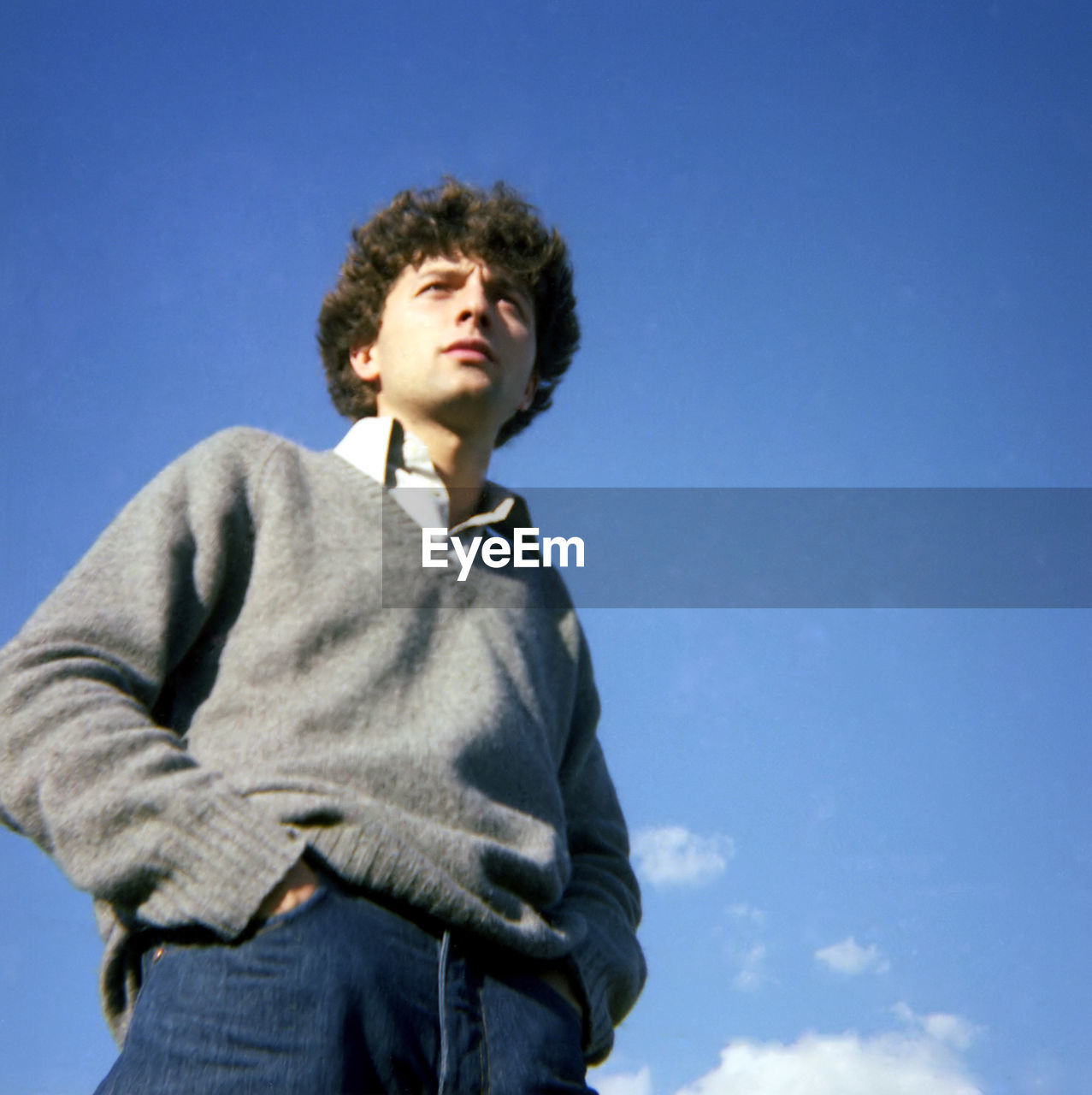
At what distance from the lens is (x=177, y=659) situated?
7.79ft

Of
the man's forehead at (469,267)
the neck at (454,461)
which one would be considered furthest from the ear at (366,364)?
the neck at (454,461)

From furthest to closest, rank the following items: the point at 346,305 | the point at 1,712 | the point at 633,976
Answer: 1. the point at 346,305
2. the point at 633,976
3. the point at 1,712

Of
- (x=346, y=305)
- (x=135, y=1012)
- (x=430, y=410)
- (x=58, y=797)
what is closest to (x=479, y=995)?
(x=135, y=1012)

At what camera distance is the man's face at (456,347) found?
304 centimetres

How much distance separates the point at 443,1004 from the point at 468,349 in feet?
5.30

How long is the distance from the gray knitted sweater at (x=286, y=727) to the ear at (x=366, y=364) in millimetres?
719

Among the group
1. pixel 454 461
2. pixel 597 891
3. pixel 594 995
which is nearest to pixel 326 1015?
pixel 594 995

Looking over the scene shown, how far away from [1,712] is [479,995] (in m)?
0.98

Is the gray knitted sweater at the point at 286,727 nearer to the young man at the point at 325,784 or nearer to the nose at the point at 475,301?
the young man at the point at 325,784

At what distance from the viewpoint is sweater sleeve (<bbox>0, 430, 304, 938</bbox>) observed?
6.53 ft

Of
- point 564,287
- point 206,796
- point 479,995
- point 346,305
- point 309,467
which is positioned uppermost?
point 564,287

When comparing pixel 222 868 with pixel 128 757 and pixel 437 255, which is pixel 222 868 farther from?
pixel 437 255

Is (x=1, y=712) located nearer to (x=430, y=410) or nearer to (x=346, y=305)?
(x=430, y=410)

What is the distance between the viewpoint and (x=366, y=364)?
3477mm
